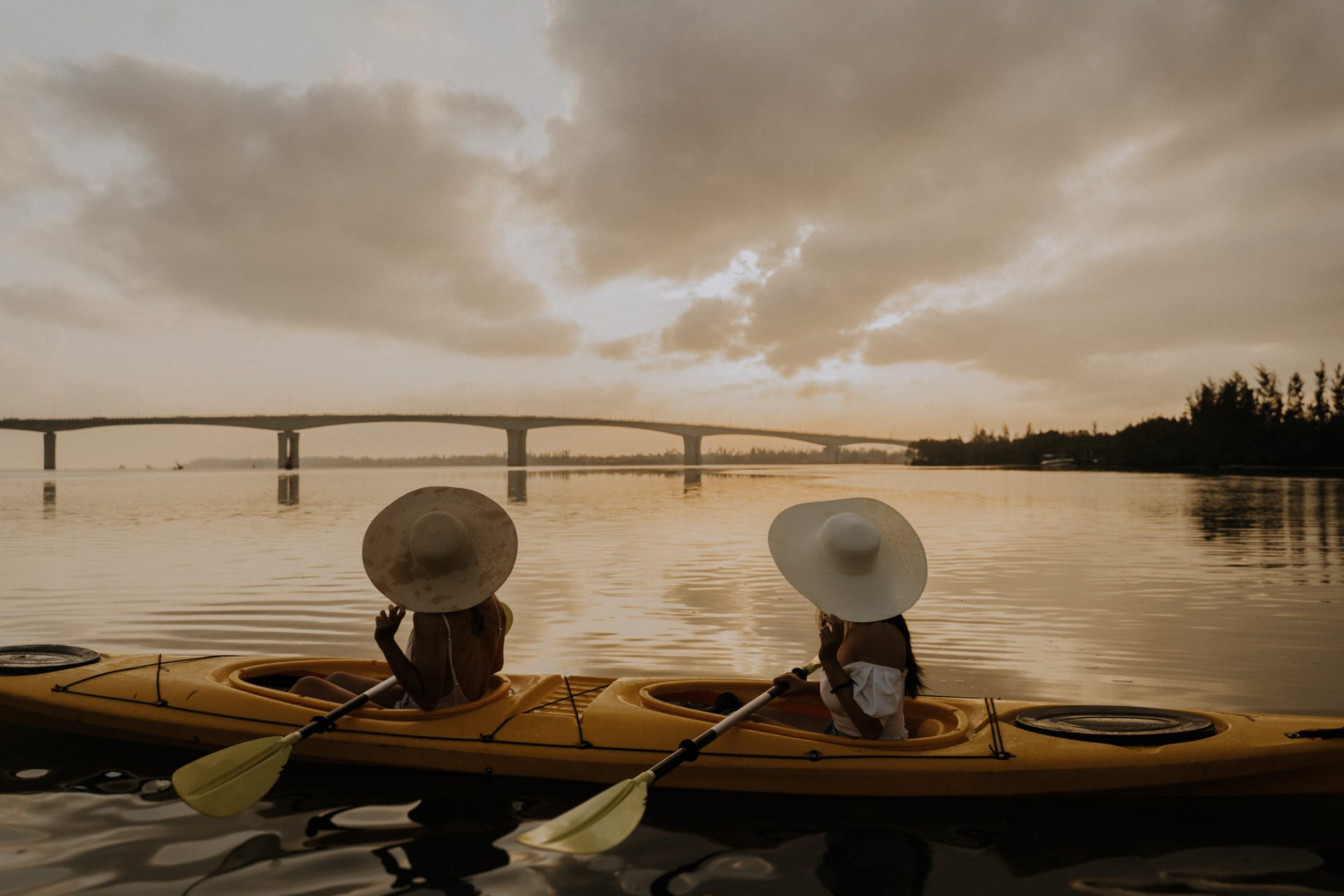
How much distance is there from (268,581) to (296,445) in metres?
75.1

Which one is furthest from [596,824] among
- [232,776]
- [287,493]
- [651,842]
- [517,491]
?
[287,493]

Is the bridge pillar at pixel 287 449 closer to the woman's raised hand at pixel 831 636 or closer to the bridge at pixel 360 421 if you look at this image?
the bridge at pixel 360 421

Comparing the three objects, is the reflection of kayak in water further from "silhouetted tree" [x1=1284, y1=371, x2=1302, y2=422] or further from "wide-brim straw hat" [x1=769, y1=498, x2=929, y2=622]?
"silhouetted tree" [x1=1284, y1=371, x2=1302, y2=422]

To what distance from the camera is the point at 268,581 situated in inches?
476

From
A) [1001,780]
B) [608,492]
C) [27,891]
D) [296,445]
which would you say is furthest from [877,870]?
[296,445]

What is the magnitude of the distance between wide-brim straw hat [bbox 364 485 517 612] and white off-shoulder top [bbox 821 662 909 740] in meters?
1.68

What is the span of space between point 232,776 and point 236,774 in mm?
17

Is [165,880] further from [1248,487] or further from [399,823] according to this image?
[1248,487]

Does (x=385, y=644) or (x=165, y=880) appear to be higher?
(x=385, y=644)

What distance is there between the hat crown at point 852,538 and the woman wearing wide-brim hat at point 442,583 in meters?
1.51

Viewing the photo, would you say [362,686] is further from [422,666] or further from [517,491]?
[517,491]

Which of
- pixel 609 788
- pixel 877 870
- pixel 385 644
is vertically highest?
pixel 385 644

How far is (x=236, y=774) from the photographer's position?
4.36 meters

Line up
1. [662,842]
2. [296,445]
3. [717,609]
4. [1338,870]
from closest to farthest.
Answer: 1. [1338,870]
2. [662,842]
3. [717,609]
4. [296,445]
